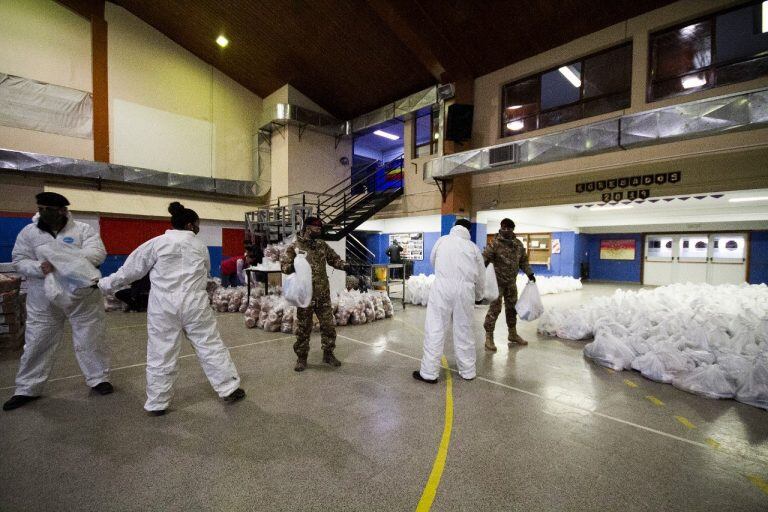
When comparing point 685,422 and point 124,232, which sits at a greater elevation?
point 124,232

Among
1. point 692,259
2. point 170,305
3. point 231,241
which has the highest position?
point 231,241

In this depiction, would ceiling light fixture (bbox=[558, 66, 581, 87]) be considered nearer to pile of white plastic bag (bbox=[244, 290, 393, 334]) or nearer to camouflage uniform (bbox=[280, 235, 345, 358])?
pile of white plastic bag (bbox=[244, 290, 393, 334])

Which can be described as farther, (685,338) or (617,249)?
(617,249)

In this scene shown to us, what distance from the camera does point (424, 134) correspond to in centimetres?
1170

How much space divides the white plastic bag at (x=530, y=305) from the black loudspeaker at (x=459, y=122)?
544 cm

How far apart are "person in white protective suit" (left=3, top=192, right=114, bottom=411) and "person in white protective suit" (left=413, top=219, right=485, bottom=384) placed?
3292 millimetres

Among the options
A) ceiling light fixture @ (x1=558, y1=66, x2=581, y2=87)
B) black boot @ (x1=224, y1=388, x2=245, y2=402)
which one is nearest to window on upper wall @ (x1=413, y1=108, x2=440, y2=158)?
ceiling light fixture @ (x1=558, y1=66, x2=581, y2=87)

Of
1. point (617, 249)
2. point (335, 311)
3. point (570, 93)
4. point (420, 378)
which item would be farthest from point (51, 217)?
point (617, 249)

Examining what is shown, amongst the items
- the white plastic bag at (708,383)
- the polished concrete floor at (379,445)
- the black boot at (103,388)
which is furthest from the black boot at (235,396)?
the white plastic bag at (708,383)

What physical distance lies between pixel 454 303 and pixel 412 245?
998cm

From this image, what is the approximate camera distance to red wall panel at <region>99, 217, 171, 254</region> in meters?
10.2

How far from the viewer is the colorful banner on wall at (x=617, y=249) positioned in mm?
14500

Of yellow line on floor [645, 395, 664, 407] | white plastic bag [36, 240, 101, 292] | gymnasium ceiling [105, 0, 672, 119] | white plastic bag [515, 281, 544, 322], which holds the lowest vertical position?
yellow line on floor [645, 395, 664, 407]

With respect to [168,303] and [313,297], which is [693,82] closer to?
[313,297]
